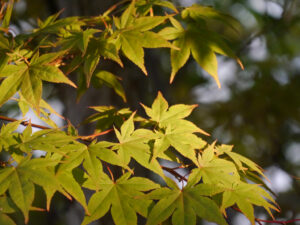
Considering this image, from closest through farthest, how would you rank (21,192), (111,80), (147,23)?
(21,192) < (147,23) < (111,80)

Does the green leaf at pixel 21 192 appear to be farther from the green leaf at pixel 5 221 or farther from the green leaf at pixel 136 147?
the green leaf at pixel 136 147

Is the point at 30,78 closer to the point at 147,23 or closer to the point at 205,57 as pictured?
the point at 147,23

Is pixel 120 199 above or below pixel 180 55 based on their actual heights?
below

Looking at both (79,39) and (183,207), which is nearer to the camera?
(183,207)

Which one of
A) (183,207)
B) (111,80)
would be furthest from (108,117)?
(183,207)

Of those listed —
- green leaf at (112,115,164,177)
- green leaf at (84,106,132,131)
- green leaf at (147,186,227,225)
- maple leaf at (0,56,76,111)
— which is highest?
maple leaf at (0,56,76,111)

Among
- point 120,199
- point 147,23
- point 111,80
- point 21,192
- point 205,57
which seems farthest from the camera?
point 111,80

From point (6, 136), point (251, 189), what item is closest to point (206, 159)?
point (251, 189)

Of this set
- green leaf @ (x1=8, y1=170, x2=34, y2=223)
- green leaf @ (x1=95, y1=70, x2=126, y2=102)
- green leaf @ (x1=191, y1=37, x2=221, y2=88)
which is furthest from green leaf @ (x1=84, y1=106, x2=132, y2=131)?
green leaf @ (x1=8, y1=170, x2=34, y2=223)

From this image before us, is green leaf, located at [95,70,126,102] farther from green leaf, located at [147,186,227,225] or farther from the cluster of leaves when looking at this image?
green leaf, located at [147,186,227,225]

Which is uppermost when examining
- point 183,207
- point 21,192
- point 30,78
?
point 30,78

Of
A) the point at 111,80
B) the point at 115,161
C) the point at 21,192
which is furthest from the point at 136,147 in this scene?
the point at 111,80

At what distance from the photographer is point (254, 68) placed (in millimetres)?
3967

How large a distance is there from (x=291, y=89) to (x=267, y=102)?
0.85 feet
